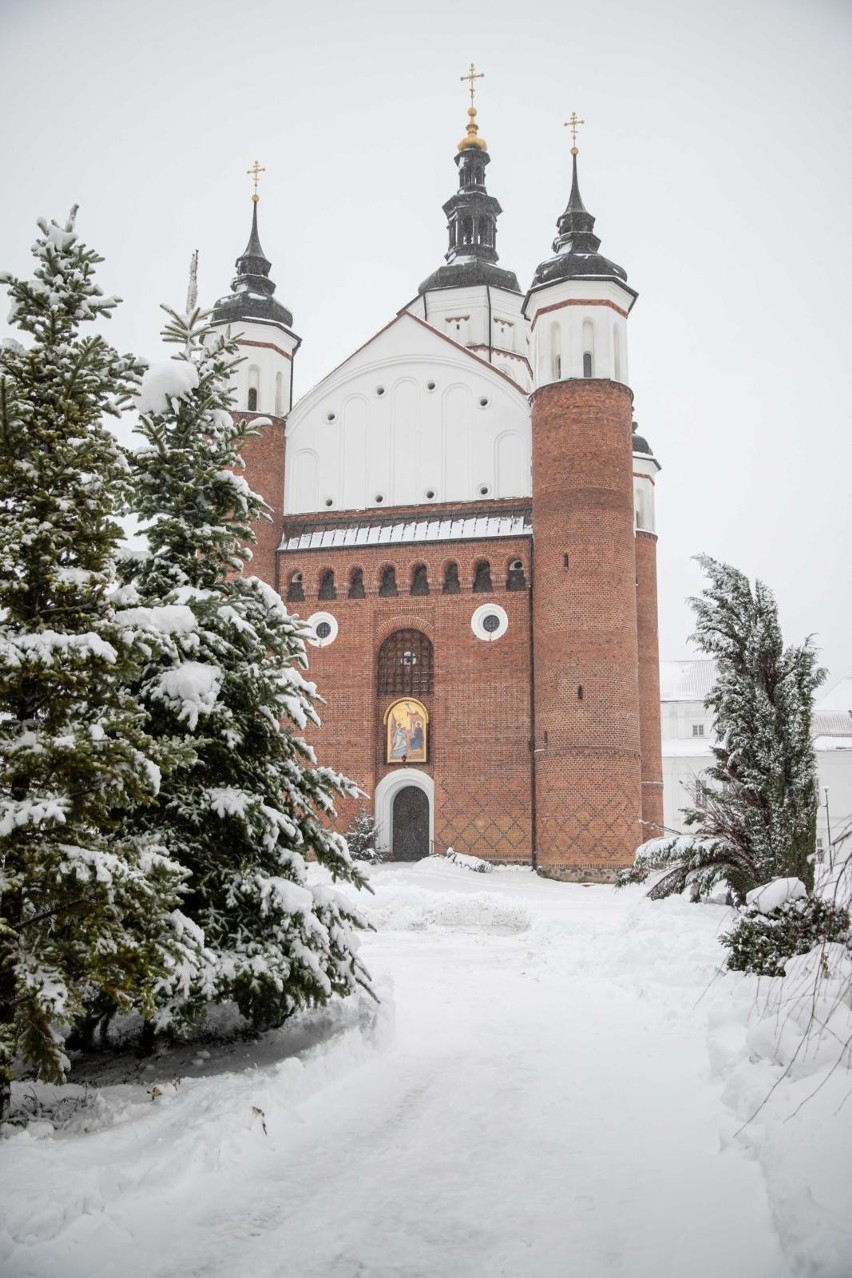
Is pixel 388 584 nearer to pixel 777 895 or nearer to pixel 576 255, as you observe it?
pixel 576 255

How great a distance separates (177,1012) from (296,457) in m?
24.3

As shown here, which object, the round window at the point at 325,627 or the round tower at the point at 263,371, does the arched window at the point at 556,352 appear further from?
the round window at the point at 325,627

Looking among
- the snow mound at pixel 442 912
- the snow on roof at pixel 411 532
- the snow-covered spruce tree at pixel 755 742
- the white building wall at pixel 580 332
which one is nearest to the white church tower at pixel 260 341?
the snow on roof at pixel 411 532

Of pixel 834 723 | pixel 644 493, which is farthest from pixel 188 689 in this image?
pixel 834 723

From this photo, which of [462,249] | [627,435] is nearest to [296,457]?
[627,435]

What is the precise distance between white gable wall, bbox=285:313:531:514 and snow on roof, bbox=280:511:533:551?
66 centimetres

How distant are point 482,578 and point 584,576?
2.91 m

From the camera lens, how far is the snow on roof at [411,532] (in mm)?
26391

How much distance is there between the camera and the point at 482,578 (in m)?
26.4

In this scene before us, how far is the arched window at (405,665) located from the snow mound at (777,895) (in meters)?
19.1

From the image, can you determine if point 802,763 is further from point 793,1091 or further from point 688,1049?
point 793,1091

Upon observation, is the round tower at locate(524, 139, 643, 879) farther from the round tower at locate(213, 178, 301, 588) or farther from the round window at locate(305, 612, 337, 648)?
the round tower at locate(213, 178, 301, 588)

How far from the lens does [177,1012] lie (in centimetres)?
589

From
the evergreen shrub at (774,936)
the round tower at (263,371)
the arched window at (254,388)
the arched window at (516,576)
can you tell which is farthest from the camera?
the arched window at (254,388)
